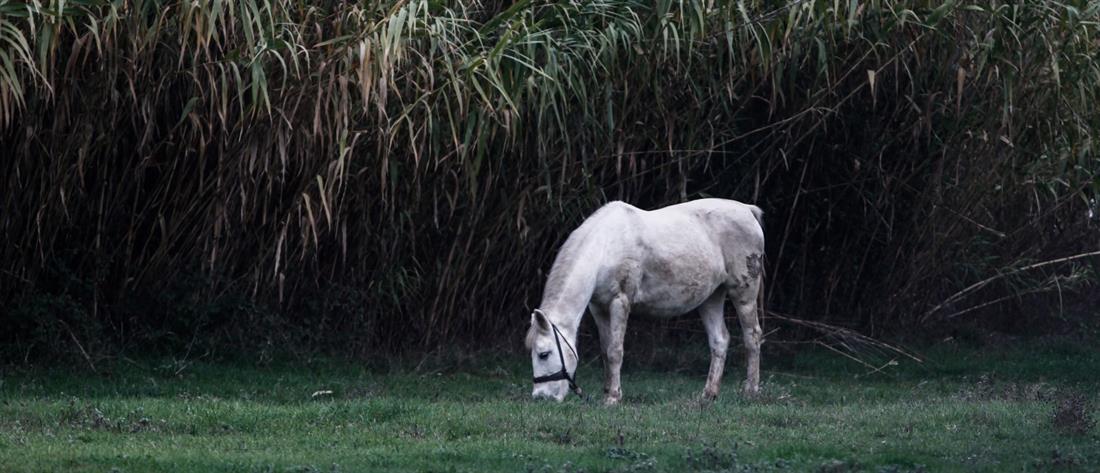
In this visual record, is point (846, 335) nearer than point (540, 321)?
No

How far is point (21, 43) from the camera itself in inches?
270

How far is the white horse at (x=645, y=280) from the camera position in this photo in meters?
7.63

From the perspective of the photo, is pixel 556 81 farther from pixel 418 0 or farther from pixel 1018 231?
pixel 1018 231

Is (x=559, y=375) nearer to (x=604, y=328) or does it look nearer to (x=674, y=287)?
(x=604, y=328)

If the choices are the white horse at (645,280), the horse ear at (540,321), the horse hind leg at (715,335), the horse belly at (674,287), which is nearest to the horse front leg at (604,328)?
the white horse at (645,280)

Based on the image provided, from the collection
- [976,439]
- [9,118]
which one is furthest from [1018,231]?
[9,118]

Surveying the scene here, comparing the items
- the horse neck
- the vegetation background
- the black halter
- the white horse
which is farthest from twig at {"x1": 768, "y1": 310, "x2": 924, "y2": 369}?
the black halter

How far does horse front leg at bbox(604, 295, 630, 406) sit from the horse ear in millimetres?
451

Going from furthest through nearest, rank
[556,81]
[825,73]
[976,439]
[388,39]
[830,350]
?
[830,350] → [825,73] → [556,81] → [388,39] → [976,439]

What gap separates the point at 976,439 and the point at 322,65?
387cm

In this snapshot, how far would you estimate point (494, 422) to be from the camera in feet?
21.2

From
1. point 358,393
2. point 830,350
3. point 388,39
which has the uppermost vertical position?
point 388,39

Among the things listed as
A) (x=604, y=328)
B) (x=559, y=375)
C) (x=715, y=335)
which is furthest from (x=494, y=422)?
(x=715, y=335)

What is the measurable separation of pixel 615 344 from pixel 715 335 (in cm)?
95
